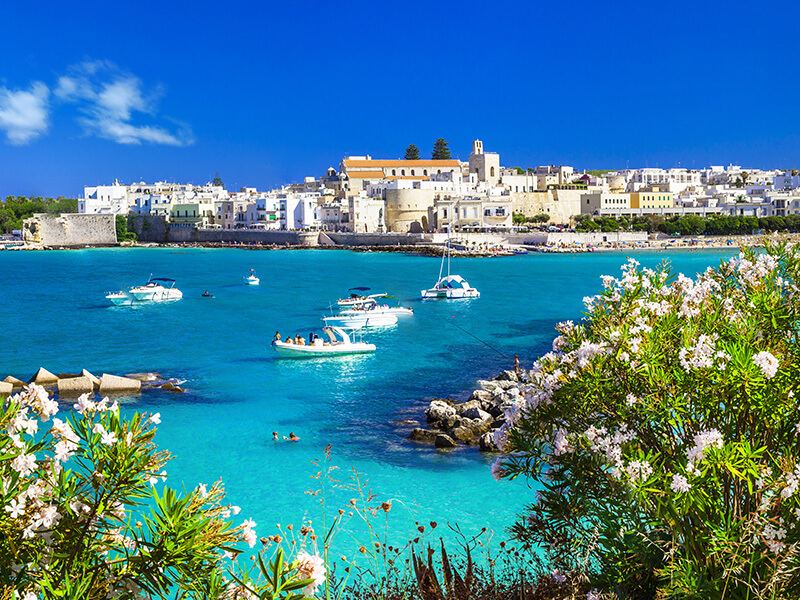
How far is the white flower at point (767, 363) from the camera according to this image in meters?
3.37

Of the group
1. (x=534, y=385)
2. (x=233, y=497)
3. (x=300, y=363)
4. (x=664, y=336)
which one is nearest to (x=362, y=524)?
(x=233, y=497)

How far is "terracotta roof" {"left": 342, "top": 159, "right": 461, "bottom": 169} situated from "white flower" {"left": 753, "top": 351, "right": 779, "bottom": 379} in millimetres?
91049

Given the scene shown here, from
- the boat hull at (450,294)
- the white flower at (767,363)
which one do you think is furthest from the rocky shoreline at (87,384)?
the boat hull at (450,294)

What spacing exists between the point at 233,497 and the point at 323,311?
20467 millimetres

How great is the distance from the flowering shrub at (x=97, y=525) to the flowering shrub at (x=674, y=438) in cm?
194

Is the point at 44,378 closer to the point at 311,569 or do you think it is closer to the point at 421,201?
the point at 311,569

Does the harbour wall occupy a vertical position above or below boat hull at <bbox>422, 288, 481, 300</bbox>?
above

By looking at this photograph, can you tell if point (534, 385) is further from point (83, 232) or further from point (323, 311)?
point (83, 232)

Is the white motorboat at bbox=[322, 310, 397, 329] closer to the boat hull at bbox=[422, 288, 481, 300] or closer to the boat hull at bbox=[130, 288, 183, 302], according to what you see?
the boat hull at bbox=[422, 288, 481, 300]

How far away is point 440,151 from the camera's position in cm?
10425

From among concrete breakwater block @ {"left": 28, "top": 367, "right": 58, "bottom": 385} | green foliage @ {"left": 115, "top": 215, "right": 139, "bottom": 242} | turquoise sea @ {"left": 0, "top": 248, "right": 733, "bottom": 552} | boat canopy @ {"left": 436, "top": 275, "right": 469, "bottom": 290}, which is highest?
green foliage @ {"left": 115, "top": 215, "right": 139, "bottom": 242}

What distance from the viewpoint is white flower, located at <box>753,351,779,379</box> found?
3.37 metres

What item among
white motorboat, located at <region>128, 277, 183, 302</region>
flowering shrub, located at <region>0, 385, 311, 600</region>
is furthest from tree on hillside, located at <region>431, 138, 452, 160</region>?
flowering shrub, located at <region>0, 385, 311, 600</region>

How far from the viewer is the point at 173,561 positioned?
2.49 m
